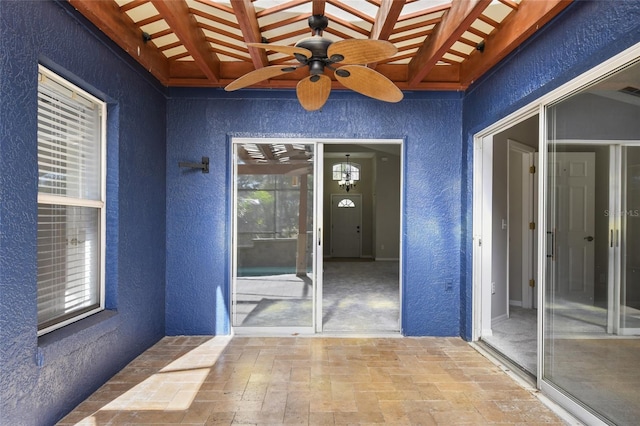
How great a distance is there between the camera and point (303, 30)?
2.71 meters

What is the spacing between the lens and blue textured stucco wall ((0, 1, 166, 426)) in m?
1.73

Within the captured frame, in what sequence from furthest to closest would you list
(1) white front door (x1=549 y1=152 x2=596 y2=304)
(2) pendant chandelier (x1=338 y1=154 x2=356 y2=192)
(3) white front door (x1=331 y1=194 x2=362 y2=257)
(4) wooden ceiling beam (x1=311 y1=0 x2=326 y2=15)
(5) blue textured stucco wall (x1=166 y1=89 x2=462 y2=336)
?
(3) white front door (x1=331 y1=194 x2=362 y2=257) → (2) pendant chandelier (x1=338 y1=154 x2=356 y2=192) → (5) blue textured stucco wall (x1=166 y1=89 x2=462 y2=336) → (1) white front door (x1=549 y1=152 x2=596 y2=304) → (4) wooden ceiling beam (x1=311 y1=0 x2=326 y2=15)

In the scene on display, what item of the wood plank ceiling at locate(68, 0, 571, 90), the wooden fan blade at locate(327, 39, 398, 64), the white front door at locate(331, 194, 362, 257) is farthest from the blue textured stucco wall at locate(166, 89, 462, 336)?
the white front door at locate(331, 194, 362, 257)

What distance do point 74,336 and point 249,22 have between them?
7.56 feet

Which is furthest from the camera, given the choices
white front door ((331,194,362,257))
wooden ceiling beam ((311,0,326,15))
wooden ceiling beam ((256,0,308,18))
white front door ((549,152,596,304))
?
white front door ((331,194,362,257))

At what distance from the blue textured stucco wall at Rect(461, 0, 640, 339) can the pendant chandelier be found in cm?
682

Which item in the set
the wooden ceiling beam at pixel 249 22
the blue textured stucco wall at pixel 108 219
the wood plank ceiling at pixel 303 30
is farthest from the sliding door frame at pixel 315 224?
the wooden ceiling beam at pixel 249 22

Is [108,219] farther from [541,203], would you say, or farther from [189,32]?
[541,203]

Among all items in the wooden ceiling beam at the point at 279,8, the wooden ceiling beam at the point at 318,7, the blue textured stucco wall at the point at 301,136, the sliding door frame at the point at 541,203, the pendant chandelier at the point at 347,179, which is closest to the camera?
the sliding door frame at the point at 541,203

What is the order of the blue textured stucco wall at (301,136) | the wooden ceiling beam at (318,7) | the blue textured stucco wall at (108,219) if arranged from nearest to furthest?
the blue textured stucco wall at (108,219), the wooden ceiling beam at (318,7), the blue textured stucco wall at (301,136)

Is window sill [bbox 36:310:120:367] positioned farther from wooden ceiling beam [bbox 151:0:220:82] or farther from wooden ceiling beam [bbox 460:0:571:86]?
wooden ceiling beam [bbox 460:0:571:86]

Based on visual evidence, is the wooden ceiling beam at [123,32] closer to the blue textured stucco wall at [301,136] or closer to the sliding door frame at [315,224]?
the blue textured stucco wall at [301,136]

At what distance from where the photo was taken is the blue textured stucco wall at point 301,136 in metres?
3.52

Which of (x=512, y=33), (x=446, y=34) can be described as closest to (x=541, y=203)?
(x=512, y=33)
